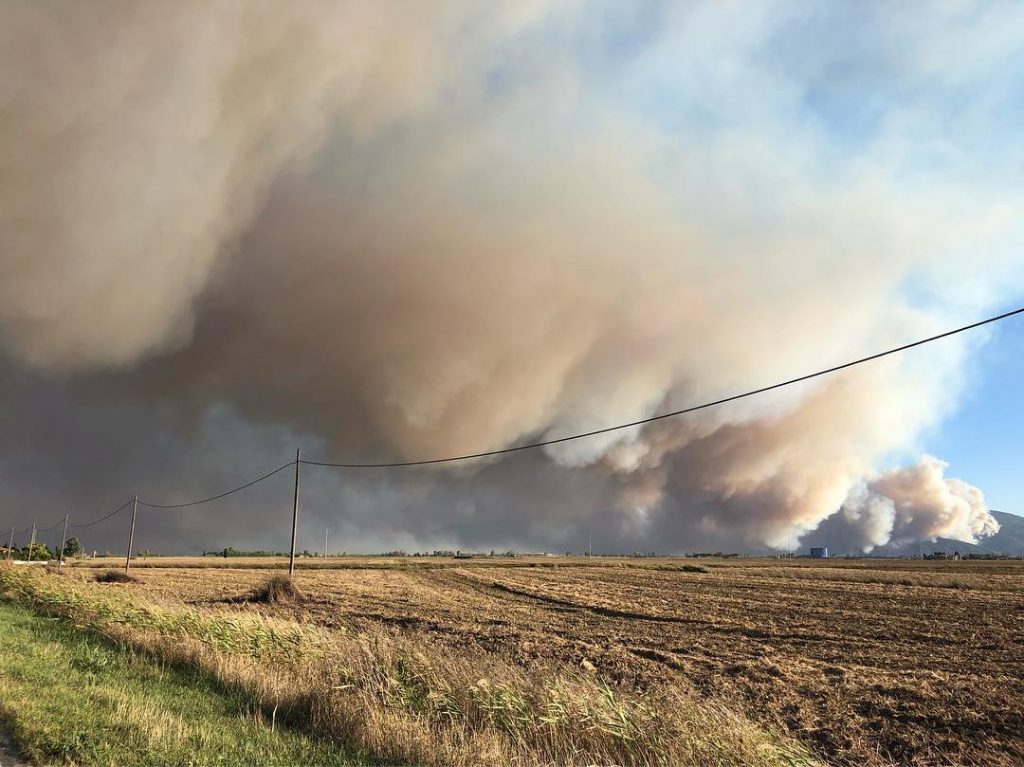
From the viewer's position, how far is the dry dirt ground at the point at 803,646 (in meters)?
14.5

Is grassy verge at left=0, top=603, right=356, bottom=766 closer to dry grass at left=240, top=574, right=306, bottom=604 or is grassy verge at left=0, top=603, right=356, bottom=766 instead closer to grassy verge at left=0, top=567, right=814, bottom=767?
grassy verge at left=0, top=567, right=814, bottom=767

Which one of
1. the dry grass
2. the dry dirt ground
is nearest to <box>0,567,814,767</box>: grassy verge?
the dry dirt ground

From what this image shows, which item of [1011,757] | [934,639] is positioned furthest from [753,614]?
[1011,757]

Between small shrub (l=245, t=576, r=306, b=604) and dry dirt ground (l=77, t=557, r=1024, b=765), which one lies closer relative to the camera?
dry dirt ground (l=77, t=557, r=1024, b=765)

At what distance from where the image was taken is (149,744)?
9.62 metres

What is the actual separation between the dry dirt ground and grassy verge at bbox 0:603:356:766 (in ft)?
34.1

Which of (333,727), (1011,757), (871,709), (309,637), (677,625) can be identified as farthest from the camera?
(677,625)

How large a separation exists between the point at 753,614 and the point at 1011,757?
1081 inches

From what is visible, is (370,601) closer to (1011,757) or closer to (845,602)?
(845,602)

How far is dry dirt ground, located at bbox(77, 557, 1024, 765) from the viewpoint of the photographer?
14492mm

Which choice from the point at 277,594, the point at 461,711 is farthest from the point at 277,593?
the point at 461,711

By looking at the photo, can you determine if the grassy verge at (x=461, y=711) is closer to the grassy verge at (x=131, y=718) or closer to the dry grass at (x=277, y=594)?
the grassy verge at (x=131, y=718)

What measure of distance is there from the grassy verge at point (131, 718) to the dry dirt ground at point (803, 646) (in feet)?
34.1

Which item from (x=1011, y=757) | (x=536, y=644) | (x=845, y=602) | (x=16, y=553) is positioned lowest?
(x=1011, y=757)
